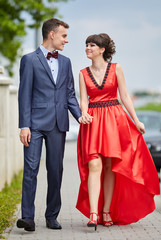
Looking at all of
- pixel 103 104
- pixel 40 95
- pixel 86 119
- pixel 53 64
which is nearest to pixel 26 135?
pixel 40 95

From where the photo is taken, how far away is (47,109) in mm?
6129

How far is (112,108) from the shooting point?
6414 millimetres

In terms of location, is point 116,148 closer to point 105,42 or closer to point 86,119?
point 86,119

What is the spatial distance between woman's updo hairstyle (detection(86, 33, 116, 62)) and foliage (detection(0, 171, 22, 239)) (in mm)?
2004

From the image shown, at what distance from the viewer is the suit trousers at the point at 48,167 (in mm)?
6047

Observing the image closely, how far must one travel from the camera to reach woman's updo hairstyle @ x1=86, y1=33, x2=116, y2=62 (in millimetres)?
6391

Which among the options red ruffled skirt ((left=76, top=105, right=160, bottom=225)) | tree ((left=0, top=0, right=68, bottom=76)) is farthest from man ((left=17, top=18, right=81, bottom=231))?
tree ((left=0, top=0, right=68, bottom=76))

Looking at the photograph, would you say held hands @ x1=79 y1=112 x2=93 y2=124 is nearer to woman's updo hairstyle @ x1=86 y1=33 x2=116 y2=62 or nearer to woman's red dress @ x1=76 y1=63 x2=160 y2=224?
woman's red dress @ x1=76 y1=63 x2=160 y2=224

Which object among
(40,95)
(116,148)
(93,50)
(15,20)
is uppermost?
(15,20)

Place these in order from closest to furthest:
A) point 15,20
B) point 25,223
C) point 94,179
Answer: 1. point 25,223
2. point 94,179
3. point 15,20

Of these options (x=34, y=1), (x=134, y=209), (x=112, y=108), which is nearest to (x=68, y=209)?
(x=134, y=209)

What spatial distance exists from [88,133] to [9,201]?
93.2 inches

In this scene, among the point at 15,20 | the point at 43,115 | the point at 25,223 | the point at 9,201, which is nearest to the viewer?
the point at 25,223

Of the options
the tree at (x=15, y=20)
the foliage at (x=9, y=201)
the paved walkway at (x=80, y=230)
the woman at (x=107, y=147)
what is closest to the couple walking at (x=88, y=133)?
the woman at (x=107, y=147)
